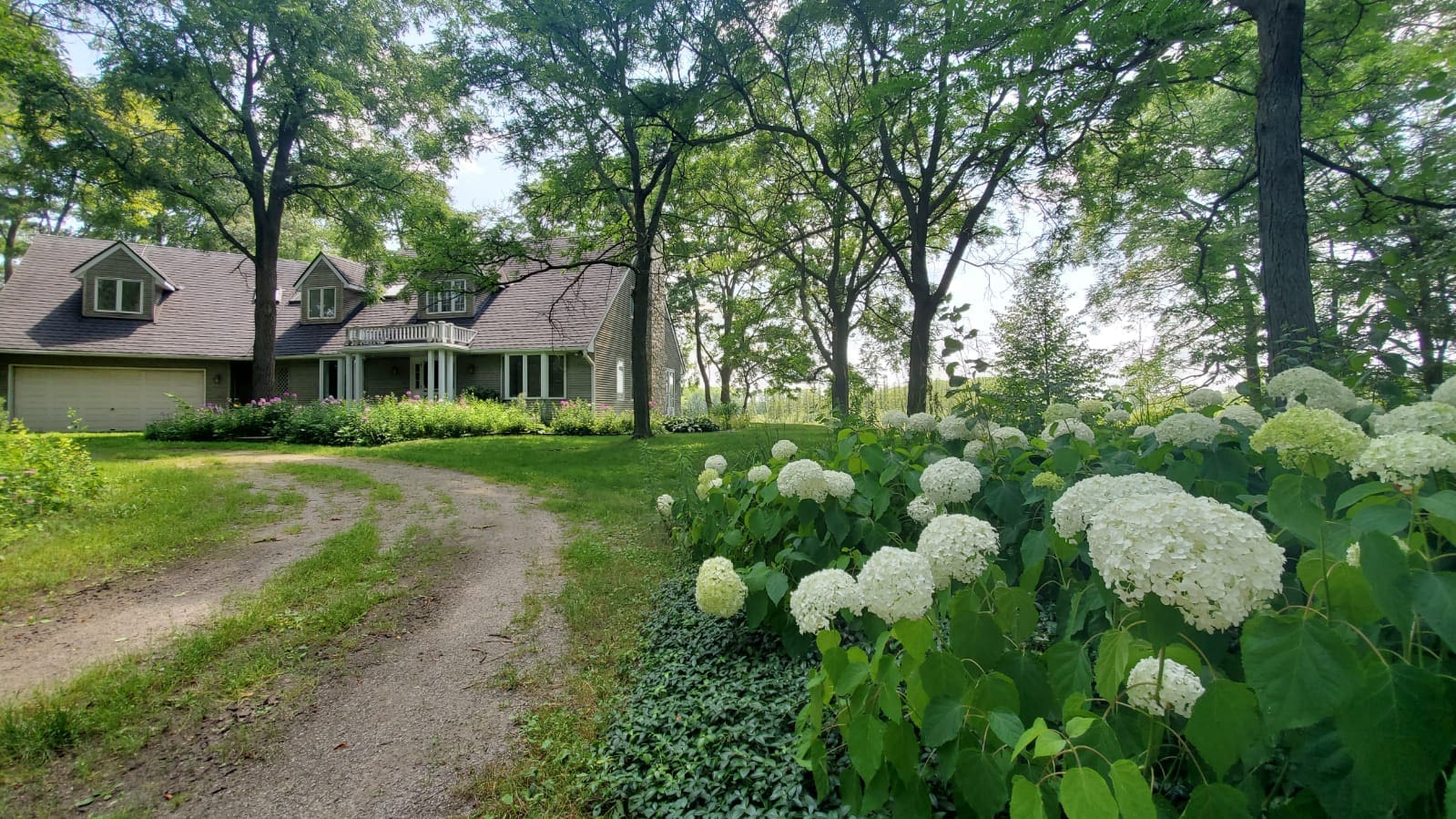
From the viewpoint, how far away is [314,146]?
44.6 ft

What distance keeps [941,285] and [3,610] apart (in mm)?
11433

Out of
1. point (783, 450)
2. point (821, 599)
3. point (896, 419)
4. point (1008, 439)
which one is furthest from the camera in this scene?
point (896, 419)

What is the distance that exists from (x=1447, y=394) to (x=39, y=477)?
8842 millimetres

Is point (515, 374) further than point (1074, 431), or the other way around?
point (515, 374)

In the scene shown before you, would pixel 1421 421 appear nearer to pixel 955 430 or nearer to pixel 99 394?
pixel 955 430

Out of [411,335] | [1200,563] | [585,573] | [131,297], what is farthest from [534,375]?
[1200,563]

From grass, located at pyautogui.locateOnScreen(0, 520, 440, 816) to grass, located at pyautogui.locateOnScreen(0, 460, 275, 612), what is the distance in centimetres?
A: 125

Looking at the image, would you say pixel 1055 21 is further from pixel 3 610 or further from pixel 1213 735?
pixel 3 610

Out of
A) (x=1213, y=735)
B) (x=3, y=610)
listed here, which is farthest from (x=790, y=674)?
(x=3, y=610)

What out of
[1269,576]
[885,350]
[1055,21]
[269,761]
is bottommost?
[269,761]

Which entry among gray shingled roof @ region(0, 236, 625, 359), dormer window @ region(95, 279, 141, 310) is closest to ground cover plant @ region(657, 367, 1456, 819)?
gray shingled roof @ region(0, 236, 625, 359)

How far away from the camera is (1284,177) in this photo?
3943 millimetres

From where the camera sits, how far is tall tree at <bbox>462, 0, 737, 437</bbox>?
28.3 ft

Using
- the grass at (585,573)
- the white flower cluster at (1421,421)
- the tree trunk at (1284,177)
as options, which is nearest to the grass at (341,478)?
the grass at (585,573)
